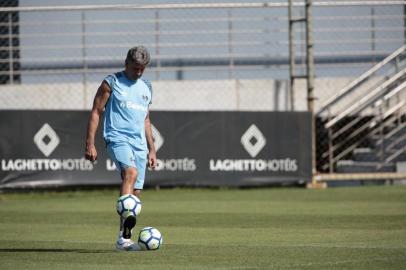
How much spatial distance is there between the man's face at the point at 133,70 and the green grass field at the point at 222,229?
162cm

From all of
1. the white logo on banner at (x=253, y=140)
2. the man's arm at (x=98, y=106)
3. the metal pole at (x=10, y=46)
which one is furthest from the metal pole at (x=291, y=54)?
the man's arm at (x=98, y=106)

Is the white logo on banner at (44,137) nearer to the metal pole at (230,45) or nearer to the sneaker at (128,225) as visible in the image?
the metal pole at (230,45)

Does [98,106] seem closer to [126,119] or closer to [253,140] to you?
[126,119]

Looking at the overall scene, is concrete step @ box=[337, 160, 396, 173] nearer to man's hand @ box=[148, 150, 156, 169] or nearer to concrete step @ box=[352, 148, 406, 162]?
concrete step @ box=[352, 148, 406, 162]

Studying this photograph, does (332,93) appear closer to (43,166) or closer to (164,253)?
(43,166)

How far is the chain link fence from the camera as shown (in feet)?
68.1

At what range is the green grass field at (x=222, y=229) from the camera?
8.34m

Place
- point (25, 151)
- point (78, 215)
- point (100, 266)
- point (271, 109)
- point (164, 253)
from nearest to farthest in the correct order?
point (100, 266) < point (164, 253) < point (78, 215) < point (25, 151) < point (271, 109)

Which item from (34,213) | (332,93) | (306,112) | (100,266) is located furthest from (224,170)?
(100,266)

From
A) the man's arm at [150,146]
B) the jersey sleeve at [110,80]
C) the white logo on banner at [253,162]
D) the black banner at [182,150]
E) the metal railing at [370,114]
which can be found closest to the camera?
the jersey sleeve at [110,80]

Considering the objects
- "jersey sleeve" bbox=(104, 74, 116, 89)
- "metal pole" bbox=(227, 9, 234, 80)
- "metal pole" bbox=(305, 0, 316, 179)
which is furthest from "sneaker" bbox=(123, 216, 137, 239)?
"metal pole" bbox=(227, 9, 234, 80)

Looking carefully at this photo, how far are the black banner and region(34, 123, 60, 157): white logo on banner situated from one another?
18 mm

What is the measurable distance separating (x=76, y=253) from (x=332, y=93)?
1279 centimetres

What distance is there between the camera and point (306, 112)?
19.7m
